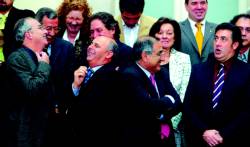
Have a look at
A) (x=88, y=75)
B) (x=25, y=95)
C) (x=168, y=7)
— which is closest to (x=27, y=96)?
(x=25, y=95)

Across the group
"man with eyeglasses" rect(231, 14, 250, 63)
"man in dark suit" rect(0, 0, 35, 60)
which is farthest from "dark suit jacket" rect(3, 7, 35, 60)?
"man with eyeglasses" rect(231, 14, 250, 63)

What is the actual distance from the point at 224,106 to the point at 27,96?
1794mm

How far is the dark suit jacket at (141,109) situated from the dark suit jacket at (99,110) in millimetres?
94

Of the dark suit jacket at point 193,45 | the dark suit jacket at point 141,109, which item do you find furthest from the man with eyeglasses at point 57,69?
the dark suit jacket at point 193,45

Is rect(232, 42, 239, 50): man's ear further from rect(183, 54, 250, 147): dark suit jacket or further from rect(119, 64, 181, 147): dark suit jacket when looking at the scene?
rect(119, 64, 181, 147): dark suit jacket

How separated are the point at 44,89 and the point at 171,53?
5.04 ft

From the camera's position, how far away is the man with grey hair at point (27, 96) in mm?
5191

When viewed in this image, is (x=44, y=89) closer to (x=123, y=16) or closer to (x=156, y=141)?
(x=156, y=141)

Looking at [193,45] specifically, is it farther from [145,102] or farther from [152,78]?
[145,102]

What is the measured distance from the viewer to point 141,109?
511 centimetres

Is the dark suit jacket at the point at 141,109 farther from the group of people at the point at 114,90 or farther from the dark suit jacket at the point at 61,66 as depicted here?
the dark suit jacket at the point at 61,66

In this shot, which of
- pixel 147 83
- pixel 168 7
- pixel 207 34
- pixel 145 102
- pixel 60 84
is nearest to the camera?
pixel 145 102

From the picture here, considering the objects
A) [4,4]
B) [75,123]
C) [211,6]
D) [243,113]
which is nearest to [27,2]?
[4,4]

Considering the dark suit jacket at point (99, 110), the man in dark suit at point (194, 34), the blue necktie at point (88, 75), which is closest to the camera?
the dark suit jacket at point (99, 110)
